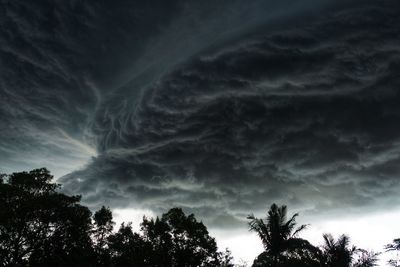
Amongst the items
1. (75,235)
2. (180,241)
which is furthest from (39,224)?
(180,241)

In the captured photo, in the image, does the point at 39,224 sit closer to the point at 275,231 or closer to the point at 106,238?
the point at 106,238

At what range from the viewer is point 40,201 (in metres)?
26.2

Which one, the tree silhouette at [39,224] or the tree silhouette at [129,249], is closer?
the tree silhouette at [39,224]

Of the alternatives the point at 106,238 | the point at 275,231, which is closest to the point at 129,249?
the point at 106,238

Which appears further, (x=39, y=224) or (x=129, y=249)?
(x=129, y=249)

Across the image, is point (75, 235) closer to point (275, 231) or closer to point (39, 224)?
point (39, 224)

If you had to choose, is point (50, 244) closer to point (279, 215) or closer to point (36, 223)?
point (36, 223)

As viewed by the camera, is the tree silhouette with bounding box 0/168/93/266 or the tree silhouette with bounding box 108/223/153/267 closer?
the tree silhouette with bounding box 0/168/93/266

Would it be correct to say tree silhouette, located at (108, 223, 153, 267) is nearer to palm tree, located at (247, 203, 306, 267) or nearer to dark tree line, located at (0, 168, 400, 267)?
dark tree line, located at (0, 168, 400, 267)

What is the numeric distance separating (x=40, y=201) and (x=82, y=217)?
412 centimetres

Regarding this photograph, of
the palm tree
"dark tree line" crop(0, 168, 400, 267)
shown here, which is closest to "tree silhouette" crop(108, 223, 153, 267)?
"dark tree line" crop(0, 168, 400, 267)

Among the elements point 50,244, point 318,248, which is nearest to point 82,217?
point 50,244

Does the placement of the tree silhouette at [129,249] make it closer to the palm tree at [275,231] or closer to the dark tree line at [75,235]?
the dark tree line at [75,235]

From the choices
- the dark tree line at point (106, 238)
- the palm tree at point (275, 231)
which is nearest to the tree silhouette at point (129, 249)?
the dark tree line at point (106, 238)
